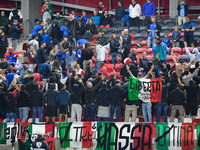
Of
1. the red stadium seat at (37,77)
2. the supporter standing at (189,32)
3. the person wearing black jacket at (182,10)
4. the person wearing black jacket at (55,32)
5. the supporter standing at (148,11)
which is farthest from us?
the supporter standing at (148,11)

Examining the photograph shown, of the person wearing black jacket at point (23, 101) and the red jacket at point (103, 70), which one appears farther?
the red jacket at point (103, 70)

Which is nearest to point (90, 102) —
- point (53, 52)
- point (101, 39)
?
point (53, 52)

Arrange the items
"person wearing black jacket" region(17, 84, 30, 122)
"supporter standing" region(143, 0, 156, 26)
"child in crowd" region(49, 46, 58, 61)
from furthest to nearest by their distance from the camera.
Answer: "supporter standing" region(143, 0, 156, 26), "child in crowd" region(49, 46, 58, 61), "person wearing black jacket" region(17, 84, 30, 122)

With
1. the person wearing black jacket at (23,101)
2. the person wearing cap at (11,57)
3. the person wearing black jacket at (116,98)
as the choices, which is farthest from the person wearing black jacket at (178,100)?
the person wearing cap at (11,57)

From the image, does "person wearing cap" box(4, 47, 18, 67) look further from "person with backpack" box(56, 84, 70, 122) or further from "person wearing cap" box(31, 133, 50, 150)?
"person wearing cap" box(31, 133, 50, 150)

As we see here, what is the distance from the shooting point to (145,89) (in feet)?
43.1

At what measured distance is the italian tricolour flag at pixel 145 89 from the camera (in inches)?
509

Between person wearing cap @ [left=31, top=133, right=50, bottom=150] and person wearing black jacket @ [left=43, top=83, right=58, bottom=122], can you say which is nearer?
person wearing cap @ [left=31, top=133, right=50, bottom=150]

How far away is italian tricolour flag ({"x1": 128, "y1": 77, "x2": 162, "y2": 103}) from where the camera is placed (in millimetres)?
12938

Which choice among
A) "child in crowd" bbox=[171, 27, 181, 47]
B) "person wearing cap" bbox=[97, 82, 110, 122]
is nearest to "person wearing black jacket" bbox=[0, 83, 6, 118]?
"person wearing cap" bbox=[97, 82, 110, 122]

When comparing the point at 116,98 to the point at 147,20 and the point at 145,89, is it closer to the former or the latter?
the point at 145,89

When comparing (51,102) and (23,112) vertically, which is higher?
(51,102)

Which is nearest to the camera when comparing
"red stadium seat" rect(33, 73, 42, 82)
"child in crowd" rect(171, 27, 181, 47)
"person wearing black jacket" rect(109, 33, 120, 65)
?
"red stadium seat" rect(33, 73, 42, 82)

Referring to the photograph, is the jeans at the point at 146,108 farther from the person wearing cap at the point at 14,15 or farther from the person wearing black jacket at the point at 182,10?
the person wearing cap at the point at 14,15
